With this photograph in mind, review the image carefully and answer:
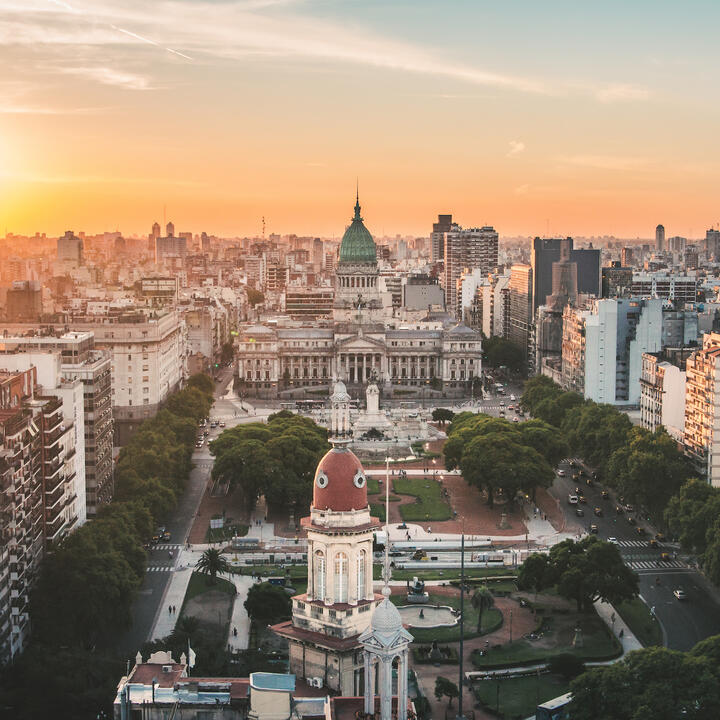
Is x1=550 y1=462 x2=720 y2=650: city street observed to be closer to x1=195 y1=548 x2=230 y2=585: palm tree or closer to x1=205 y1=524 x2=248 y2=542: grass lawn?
x1=205 y1=524 x2=248 y2=542: grass lawn

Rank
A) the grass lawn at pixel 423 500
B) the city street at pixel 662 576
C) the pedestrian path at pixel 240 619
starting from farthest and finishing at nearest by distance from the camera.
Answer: the grass lawn at pixel 423 500 < the city street at pixel 662 576 < the pedestrian path at pixel 240 619

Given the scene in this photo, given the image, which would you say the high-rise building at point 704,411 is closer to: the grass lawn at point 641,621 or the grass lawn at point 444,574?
the grass lawn at point 641,621

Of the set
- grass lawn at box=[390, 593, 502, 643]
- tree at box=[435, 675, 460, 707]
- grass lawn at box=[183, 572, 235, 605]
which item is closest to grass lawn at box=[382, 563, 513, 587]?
grass lawn at box=[390, 593, 502, 643]

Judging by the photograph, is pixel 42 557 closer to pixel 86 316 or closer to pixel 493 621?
pixel 493 621

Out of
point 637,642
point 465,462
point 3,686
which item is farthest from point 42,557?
point 465,462

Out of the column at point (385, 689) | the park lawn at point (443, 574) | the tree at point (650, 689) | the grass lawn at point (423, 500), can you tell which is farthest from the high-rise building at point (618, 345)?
the column at point (385, 689)

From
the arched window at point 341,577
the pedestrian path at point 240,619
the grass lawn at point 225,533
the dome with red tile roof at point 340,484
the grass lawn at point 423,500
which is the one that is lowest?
the pedestrian path at point 240,619

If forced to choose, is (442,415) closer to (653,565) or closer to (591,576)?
(653,565)
